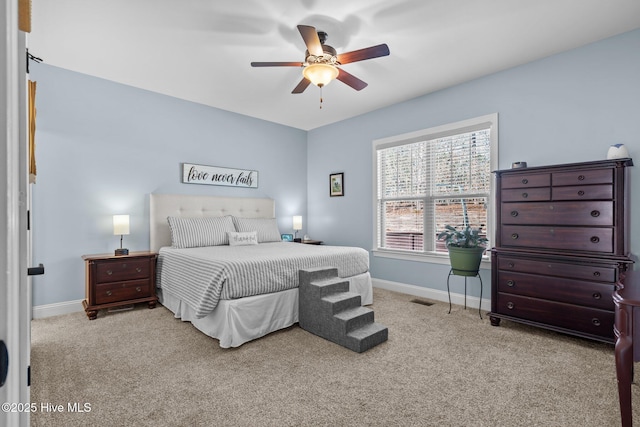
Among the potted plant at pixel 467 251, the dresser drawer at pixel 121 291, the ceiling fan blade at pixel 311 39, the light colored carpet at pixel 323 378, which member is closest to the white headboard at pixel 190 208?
the dresser drawer at pixel 121 291

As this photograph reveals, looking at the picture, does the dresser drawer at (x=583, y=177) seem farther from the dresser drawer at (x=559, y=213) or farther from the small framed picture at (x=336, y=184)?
the small framed picture at (x=336, y=184)

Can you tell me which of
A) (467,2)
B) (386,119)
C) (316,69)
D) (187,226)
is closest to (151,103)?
(187,226)

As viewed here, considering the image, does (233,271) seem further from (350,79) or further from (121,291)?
(350,79)

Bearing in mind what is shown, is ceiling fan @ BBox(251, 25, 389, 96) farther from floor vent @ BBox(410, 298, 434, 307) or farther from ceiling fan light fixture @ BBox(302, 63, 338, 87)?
floor vent @ BBox(410, 298, 434, 307)

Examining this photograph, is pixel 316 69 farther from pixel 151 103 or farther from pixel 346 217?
pixel 346 217

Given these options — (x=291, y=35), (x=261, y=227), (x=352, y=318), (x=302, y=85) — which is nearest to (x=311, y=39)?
(x=291, y=35)

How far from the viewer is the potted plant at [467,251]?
346cm

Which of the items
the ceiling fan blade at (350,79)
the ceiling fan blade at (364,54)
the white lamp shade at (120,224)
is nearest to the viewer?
the ceiling fan blade at (364,54)

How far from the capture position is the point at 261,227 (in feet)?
15.6

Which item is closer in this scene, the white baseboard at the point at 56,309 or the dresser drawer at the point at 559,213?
the dresser drawer at the point at 559,213

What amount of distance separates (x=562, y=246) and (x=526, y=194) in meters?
0.55

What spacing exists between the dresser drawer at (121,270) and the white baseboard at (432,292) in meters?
3.22

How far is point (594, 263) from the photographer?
2.65m

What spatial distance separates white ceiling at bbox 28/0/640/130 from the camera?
2521 millimetres
